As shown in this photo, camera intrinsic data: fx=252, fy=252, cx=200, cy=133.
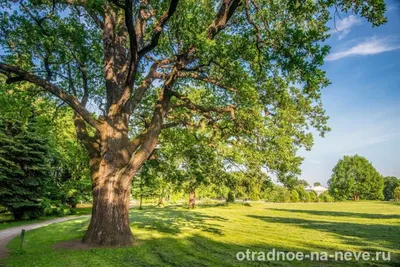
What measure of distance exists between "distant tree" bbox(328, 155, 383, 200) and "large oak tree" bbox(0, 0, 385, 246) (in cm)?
7468

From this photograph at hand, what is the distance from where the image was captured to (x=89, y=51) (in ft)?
37.3

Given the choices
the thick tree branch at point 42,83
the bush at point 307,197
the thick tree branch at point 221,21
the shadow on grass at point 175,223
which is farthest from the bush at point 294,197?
the thick tree branch at point 42,83

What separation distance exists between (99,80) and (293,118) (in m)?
9.69

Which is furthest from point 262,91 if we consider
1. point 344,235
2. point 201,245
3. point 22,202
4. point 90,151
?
point 22,202

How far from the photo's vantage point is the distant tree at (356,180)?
73438mm

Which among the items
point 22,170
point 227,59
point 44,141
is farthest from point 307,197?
point 227,59

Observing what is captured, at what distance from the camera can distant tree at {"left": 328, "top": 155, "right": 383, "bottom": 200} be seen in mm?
73438

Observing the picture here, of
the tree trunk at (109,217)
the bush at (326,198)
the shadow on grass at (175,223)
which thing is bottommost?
the bush at (326,198)

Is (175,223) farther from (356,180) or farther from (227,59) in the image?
(356,180)

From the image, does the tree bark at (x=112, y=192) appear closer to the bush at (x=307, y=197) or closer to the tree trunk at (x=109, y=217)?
the tree trunk at (x=109, y=217)

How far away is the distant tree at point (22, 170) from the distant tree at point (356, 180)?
254 feet

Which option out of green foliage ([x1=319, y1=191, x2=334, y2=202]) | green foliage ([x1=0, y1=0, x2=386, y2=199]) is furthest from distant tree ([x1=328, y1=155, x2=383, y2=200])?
green foliage ([x1=0, y1=0, x2=386, y2=199])

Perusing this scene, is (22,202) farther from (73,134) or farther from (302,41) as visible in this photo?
(302,41)

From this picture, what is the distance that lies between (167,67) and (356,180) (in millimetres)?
81440
